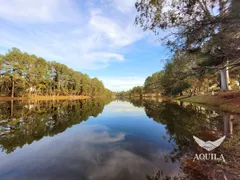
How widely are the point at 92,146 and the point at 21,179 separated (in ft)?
8.09

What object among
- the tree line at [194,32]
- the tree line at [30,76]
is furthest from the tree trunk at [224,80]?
the tree line at [30,76]

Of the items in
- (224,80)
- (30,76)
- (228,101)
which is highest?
(30,76)

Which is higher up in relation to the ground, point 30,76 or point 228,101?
point 30,76

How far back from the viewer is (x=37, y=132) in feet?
21.9

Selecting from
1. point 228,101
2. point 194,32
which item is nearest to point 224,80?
point 228,101

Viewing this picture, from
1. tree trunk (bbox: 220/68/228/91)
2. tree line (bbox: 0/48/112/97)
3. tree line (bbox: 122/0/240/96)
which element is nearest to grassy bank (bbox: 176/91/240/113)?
tree trunk (bbox: 220/68/228/91)

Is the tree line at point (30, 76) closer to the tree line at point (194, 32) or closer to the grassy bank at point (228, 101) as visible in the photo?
the tree line at point (194, 32)

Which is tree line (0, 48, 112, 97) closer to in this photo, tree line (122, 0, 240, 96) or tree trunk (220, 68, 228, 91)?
tree line (122, 0, 240, 96)

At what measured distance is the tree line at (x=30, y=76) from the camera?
3484 centimetres

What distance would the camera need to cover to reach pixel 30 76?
39812 millimetres

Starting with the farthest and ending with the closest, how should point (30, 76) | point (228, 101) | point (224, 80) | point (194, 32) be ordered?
point (30, 76) < point (224, 80) < point (228, 101) < point (194, 32)

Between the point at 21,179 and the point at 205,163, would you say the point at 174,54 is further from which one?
the point at 21,179

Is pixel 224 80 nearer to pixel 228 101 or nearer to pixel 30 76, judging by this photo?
pixel 228 101

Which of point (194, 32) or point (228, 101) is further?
point (228, 101)
